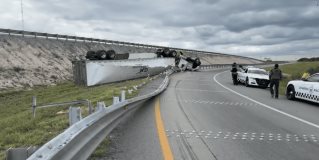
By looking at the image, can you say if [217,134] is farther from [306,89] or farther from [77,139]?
[306,89]

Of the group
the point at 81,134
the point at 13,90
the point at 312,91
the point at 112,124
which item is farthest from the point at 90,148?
the point at 13,90

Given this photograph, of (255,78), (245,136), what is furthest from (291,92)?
(245,136)

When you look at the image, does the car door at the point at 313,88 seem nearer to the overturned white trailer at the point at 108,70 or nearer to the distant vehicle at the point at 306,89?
the distant vehicle at the point at 306,89

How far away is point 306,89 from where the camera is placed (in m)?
18.3

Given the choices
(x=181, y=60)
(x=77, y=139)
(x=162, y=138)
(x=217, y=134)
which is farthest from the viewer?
(x=181, y=60)

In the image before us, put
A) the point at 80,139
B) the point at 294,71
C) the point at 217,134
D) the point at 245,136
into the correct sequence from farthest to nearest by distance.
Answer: the point at 294,71 → the point at 217,134 → the point at 245,136 → the point at 80,139

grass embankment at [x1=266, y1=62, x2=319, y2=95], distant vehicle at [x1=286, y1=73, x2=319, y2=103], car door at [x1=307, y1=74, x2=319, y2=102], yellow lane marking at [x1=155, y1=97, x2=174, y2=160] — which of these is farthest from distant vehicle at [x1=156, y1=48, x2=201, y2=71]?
yellow lane marking at [x1=155, y1=97, x2=174, y2=160]

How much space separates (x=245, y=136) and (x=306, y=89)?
9.87m

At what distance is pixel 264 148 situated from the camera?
809 centimetres

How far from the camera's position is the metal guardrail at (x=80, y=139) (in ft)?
14.9

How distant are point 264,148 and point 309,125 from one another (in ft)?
12.5

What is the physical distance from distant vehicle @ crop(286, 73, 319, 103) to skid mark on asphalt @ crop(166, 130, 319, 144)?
26.8 feet

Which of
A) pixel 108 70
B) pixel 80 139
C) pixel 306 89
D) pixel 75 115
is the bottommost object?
pixel 306 89

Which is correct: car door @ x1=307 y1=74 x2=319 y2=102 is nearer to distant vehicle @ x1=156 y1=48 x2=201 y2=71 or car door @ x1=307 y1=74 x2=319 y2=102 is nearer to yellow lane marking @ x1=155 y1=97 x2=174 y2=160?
yellow lane marking @ x1=155 y1=97 x2=174 y2=160
